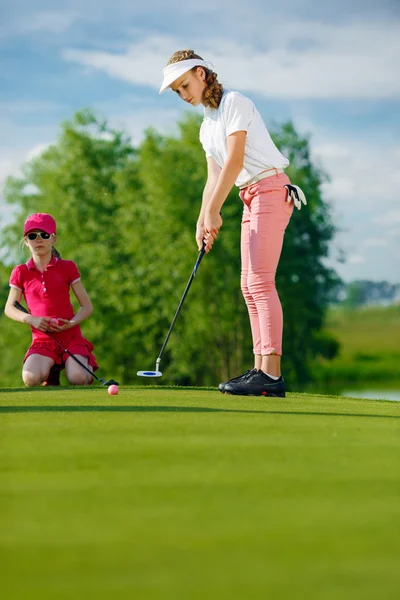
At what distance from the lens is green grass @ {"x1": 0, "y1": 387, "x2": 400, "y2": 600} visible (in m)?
1.90

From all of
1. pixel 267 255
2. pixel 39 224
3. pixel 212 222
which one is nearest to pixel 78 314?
pixel 39 224

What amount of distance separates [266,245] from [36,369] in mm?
2786

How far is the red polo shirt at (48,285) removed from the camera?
8367mm

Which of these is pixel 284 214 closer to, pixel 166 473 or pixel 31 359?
pixel 31 359

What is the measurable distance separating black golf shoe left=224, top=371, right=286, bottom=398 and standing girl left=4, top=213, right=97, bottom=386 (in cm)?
218

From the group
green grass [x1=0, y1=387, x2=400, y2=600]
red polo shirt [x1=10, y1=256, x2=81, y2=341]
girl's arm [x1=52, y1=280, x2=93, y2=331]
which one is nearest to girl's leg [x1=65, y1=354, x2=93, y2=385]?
red polo shirt [x1=10, y1=256, x2=81, y2=341]

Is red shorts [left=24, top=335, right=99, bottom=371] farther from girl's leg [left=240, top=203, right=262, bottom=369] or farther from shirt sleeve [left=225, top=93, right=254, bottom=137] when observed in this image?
shirt sleeve [left=225, top=93, right=254, bottom=137]

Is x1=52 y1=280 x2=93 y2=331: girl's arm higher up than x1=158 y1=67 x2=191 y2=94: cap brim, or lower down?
lower down

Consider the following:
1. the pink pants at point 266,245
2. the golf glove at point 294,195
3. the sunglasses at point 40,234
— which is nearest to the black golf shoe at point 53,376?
A: the sunglasses at point 40,234

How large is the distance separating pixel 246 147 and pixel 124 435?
293 centimetres

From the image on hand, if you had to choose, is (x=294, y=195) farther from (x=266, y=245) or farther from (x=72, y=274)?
(x=72, y=274)

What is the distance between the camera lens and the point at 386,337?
52719 millimetres

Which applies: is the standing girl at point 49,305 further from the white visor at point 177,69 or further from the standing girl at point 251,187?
the white visor at point 177,69

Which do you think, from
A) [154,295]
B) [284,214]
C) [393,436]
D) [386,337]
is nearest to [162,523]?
[393,436]
